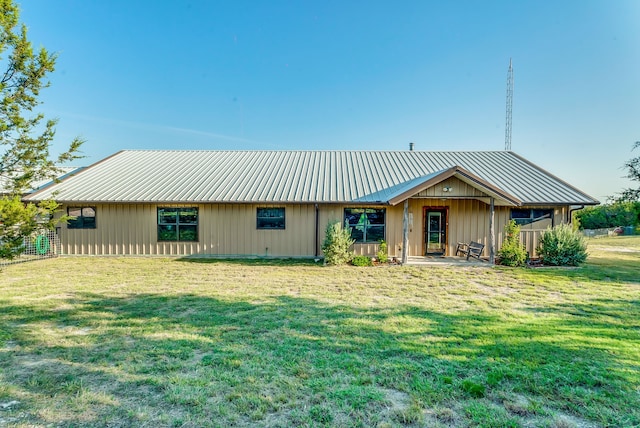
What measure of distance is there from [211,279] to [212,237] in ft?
13.8

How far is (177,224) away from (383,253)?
8639 mm

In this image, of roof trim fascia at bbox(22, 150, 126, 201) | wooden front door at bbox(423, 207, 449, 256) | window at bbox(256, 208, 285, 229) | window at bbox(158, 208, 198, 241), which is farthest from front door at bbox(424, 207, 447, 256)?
roof trim fascia at bbox(22, 150, 126, 201)

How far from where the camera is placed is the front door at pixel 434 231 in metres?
13.2

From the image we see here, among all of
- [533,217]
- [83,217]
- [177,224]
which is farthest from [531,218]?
[83,217]

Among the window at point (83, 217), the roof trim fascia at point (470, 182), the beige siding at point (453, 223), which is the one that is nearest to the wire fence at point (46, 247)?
the window at point (83, 217)

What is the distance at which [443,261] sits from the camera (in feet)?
39.7

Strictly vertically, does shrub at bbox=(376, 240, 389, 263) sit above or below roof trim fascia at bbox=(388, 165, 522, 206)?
below

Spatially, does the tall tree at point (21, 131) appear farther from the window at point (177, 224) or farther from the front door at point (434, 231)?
the front door at point (434, 231)

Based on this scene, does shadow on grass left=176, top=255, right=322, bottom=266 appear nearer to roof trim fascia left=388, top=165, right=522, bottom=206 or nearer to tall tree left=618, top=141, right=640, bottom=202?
roof trim fascia left=388, top=165, right=522, bottom=206

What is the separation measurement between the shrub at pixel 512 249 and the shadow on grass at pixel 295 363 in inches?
208

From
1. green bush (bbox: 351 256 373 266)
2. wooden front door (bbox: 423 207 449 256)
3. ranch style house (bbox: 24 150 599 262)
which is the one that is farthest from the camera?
wooden front door (bbox: 423 207 449 256)

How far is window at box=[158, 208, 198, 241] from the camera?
13.1 meters

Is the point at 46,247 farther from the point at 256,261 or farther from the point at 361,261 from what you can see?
the point at 361,261

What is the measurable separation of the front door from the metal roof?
1611mm
